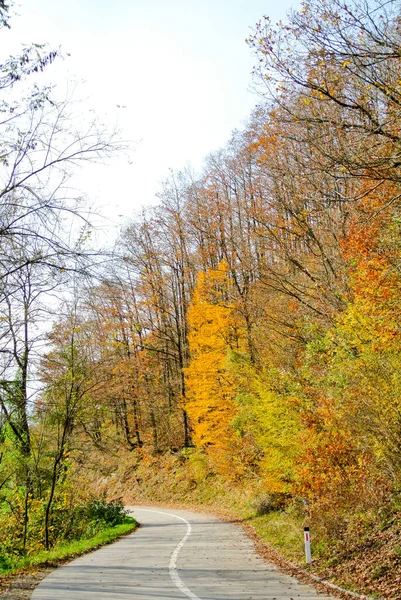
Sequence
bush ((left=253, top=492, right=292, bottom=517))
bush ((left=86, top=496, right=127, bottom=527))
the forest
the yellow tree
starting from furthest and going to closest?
the yellow tree
bush ((left=86, top=496, right=127, bottom=527))
bush ((left=253, top=492, right=292, bottom=517))
the forest

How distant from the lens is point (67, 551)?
1619 centimetres

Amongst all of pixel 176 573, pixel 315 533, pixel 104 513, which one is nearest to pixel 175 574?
pixel 176 573

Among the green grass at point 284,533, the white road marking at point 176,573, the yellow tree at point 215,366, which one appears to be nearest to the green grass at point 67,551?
the white road marking at point 176,573

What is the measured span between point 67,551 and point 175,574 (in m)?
5.87

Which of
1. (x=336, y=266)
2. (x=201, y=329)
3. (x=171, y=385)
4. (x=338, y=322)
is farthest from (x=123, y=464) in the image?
(x=338, y=322)

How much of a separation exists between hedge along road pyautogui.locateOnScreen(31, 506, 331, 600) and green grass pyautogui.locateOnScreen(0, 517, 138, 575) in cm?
50

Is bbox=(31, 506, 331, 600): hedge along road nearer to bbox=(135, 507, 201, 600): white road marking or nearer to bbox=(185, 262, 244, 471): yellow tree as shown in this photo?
bbox=(135, 507, 201, 600): white road marking

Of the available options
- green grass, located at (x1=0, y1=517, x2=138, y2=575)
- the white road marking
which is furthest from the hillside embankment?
green grass, located at (x1=0, y1=517, x2=138, y2=575)

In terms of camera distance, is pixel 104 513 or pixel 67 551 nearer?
pixel 67 551

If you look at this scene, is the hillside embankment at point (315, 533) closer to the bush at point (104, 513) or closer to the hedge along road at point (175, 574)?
the hedge along road at point (175, 574)

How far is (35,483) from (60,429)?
1913 millimetres

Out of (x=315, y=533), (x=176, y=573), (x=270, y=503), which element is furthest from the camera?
(x=270, y=503)

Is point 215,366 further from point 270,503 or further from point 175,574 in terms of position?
point 175,574

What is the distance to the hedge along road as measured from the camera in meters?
9.61
